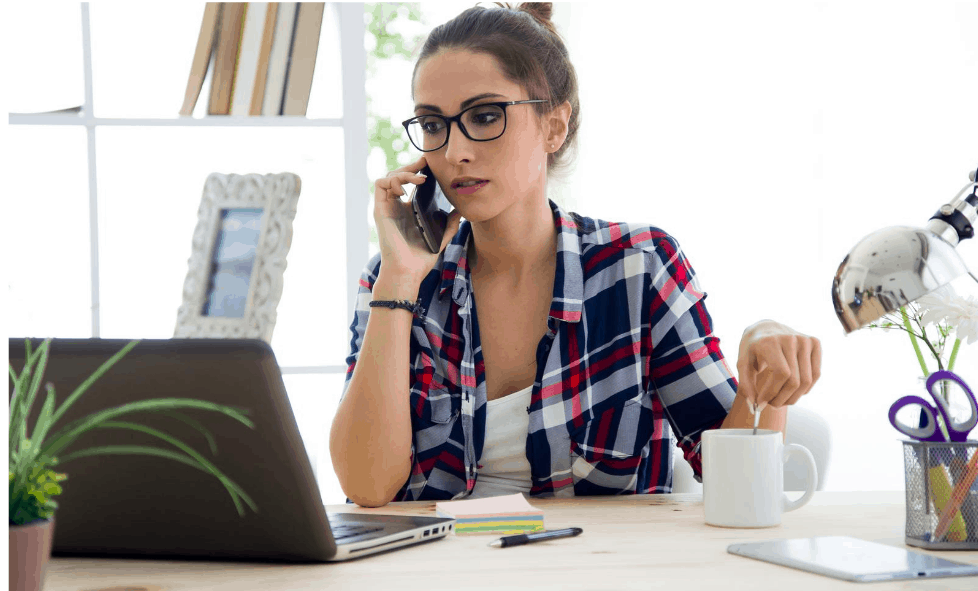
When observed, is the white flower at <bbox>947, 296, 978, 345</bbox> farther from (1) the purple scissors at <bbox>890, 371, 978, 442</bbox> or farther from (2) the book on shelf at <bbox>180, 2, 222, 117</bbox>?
(2) the book on shelf at <bbox>180, 2, 222, 117</bbox>

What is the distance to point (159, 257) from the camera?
2527 mm

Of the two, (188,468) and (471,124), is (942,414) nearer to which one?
(188,468)

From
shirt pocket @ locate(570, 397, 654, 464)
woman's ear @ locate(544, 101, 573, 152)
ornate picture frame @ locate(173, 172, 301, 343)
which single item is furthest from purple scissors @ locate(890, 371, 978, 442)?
ornate picture frame @ locate(173, 172, 301, 343)

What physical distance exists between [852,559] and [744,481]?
184 mm

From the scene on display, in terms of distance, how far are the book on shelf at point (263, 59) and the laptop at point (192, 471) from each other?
6.29ft

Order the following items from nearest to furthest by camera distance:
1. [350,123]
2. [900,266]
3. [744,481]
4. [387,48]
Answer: [900,266], [744,481], [350,123], [387,48]

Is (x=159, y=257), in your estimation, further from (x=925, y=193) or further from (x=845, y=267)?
(x=925, y=193)

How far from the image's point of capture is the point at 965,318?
32.7 inches

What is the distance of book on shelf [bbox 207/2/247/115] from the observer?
247 centimetres

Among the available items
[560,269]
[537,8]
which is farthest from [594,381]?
[537,8]

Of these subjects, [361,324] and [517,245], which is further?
[517,245]

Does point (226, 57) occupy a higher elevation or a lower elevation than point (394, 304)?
higher

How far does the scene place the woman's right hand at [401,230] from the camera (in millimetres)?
1433

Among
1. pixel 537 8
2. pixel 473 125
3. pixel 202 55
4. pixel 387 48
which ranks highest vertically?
pixel 387 48
